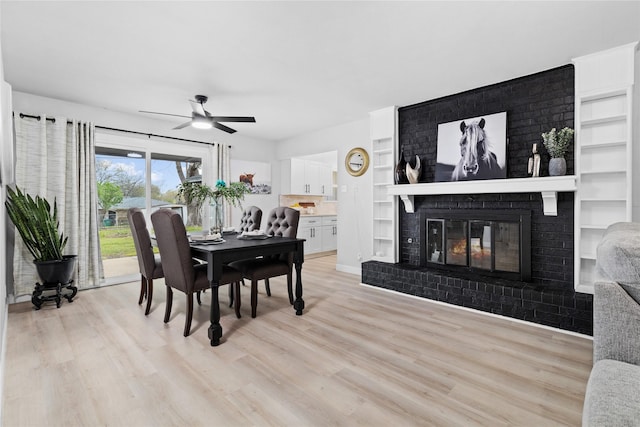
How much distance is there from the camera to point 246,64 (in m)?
2.94

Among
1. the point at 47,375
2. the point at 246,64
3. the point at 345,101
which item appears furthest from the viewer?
the point at 345,101

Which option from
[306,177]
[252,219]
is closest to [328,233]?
[306,177]

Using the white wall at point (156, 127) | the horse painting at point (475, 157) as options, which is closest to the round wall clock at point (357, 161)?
the horse painting at point (475, 157)

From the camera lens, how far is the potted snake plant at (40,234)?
3.32 metres

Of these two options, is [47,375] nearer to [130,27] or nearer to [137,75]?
[130,27]

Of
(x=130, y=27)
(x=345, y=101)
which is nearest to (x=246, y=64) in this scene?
(x=130, y=27)

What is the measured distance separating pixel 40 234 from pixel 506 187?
4.99m

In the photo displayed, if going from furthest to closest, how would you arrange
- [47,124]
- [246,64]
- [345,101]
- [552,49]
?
[345,101]
[47,124]
[246,64]
[552,49]

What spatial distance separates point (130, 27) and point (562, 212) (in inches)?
161

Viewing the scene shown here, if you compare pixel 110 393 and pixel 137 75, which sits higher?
pixel 137 75

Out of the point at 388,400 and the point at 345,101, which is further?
the point at 345,101

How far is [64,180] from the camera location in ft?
12.6

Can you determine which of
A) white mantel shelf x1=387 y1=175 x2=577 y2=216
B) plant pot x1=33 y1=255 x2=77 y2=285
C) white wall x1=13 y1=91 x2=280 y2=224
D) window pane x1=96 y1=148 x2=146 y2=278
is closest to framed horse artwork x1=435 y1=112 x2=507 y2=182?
white mantel shelf x1=387 y1=175 x2=577 y2=216

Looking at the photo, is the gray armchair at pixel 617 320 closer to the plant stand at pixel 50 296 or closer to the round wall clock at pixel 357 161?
the round wall clock at pixel 357 161
